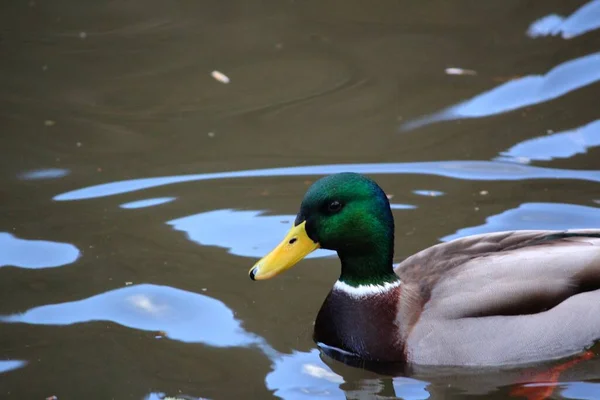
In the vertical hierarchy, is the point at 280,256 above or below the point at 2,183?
above

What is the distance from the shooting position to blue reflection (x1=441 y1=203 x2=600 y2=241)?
6559mm

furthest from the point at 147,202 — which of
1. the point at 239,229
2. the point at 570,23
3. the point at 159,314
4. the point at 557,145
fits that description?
the point at 570,23

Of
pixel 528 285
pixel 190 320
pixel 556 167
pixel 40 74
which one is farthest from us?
pixel 40 74

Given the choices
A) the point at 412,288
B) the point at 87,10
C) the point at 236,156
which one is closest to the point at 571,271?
the point at 412,288

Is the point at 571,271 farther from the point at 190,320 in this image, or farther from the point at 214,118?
the point at 214,118

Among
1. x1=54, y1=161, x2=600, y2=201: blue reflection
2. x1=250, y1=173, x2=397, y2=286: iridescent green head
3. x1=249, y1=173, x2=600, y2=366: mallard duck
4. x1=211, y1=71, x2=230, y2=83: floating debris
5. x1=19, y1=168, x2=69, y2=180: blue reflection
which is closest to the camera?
x1=249, y1=173, x2=600, y2=366: mallard duck

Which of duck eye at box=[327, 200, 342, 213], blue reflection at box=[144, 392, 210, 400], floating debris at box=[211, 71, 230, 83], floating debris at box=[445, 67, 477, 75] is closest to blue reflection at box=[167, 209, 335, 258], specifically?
duck eye at box=[327, 200, 342, 213]

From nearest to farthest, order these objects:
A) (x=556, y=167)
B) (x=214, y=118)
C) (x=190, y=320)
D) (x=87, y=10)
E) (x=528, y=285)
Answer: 1. (x=528, y=285)
2. (x=190, y=320)
3. (x=556, y=167)
4. (x=214, y=118)
5. (x=87, y=10)

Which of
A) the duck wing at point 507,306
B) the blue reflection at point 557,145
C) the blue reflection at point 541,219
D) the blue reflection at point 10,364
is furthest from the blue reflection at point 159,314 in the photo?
the blue reflection at point 557,145

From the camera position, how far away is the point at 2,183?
745 cm

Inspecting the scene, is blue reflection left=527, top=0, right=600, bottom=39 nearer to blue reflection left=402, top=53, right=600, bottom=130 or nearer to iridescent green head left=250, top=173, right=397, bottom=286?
blue reflection left=402, top=53, right=600, bottom=130

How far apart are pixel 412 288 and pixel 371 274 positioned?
25 cm

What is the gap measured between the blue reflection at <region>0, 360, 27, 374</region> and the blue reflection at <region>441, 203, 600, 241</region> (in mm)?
2787

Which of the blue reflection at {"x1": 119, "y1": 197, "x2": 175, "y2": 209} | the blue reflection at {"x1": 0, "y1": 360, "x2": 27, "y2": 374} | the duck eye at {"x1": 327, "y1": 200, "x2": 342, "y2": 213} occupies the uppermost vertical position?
the duck eye at {"x1": 327, "y1": 200, "x2": 342, "y2": 213}
